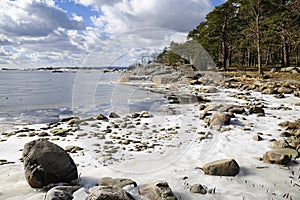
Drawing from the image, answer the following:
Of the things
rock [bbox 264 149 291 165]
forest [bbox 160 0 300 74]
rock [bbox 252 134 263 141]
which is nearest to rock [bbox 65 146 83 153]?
rock [bbox 264 149 291 165]

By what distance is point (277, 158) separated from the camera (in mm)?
4402

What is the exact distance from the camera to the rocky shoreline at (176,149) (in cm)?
353

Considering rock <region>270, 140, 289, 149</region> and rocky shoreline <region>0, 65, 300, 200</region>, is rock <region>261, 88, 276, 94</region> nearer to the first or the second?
rocky shoreline <region>0, 65, 300, 200</region>

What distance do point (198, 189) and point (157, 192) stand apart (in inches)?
26.1

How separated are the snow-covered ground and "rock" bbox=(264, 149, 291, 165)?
0.13 m

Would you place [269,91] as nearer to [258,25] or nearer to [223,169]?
[258,25]

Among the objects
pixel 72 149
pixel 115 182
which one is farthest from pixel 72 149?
pixel 115 182

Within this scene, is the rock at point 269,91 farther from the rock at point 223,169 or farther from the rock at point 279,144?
the rock at point 223,169

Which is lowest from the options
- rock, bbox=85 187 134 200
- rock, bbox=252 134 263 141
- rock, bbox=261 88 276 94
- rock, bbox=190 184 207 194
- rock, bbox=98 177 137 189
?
rock, bbox=190 184 207 194

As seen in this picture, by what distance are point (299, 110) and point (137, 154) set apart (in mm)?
6952

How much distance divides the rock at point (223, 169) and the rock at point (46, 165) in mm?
2325

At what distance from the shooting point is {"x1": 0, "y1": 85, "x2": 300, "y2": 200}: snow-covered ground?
3.62 meters

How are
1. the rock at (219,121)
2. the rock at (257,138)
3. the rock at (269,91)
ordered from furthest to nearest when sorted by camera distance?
the rock at (269,91), the rock at (219,121), the rock at (257,138)

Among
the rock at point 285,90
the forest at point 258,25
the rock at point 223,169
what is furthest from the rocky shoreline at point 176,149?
the forest at point 258,25
